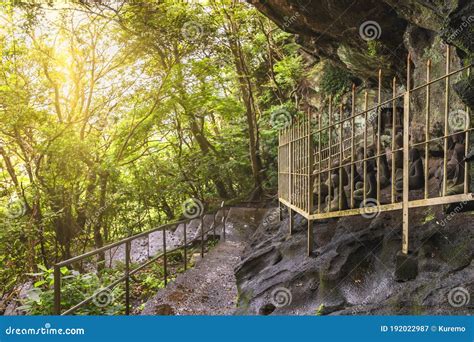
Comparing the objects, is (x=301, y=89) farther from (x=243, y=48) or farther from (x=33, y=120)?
(x=33, y=120)

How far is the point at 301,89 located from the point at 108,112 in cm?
680

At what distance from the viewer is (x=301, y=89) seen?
12.8 m

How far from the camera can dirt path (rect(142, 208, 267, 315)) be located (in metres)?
5.55

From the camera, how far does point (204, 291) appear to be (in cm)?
640

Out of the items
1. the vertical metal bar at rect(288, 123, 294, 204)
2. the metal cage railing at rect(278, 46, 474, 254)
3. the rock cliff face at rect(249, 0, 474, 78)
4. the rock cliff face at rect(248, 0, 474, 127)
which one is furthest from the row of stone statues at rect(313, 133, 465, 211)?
the rock cliff face at rect(249, 0, 474, 78)

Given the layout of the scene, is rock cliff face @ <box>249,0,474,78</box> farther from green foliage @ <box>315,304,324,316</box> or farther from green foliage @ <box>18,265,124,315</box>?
green foliage @ <box>18,265,124,315</box>

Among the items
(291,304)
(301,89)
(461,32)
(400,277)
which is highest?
(301,89)

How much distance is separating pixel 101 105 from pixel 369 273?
31.8 ft

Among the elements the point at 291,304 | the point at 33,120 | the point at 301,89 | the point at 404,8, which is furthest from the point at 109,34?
the point at 291,304

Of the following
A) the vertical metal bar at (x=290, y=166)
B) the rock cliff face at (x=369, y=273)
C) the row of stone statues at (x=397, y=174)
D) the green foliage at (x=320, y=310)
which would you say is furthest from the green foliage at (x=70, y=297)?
the vertical metal bar at (x=290, y=166)

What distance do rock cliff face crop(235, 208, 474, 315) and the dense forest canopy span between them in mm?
6306

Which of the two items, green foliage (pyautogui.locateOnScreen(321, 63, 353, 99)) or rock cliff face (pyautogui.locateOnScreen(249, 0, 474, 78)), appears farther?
green foliage (pyautogui.locateOnScreen(321, 63, 353, 99))

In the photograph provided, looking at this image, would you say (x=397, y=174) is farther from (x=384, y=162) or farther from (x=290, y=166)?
(x=290, y=166)

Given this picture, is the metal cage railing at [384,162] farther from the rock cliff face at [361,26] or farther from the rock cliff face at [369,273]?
the rock cliff face at [361,26]
